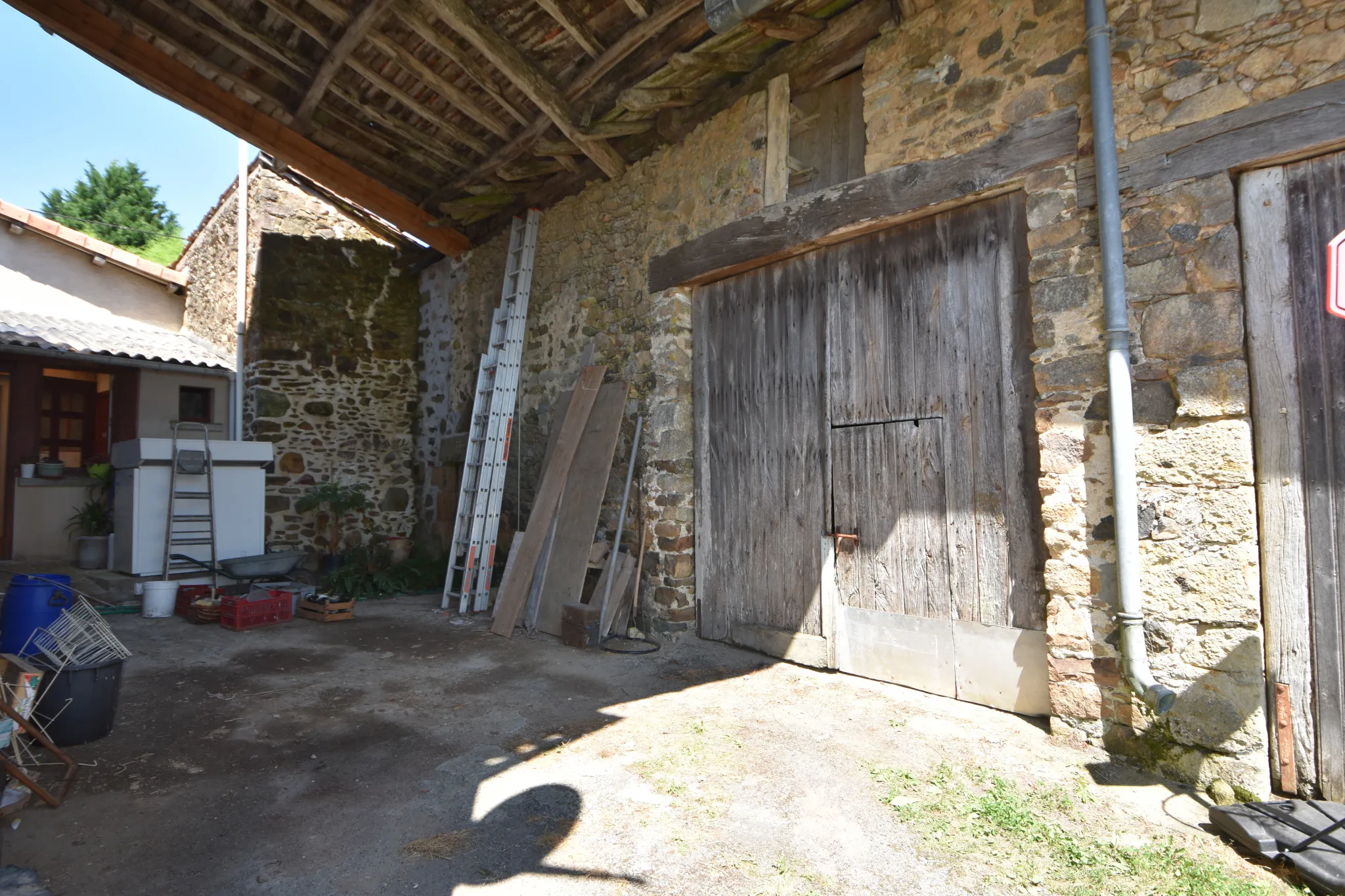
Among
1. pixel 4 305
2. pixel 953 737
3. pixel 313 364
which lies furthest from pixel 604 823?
pixel 4 305

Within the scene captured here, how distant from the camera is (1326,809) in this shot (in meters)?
2.46

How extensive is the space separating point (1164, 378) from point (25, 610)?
579 centimetres

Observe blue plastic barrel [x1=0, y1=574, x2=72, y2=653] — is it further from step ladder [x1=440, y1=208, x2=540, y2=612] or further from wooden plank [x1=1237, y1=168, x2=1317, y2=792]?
wooden plank [x1=1237, y1=168, x2=1317, y2=792]

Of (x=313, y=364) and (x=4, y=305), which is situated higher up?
(x=4, y=305)

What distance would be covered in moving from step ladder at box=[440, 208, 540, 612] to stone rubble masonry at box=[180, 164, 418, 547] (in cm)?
271

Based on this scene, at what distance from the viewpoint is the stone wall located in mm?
2748

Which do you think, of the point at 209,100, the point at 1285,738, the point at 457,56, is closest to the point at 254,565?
the point at 209,100

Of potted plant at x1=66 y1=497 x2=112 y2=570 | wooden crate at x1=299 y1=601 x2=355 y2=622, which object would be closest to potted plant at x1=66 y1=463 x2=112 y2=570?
potted plant at x1=66 y1=497 x2=112 y2=570

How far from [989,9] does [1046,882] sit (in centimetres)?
397

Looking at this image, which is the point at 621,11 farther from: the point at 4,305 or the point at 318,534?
the point at 4,305

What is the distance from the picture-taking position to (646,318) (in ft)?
18.2

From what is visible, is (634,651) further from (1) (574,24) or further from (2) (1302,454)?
(1) (574,24)

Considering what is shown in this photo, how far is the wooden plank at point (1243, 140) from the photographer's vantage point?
2.65 m

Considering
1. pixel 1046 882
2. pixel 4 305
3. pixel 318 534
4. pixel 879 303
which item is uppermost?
pixel 4 305
